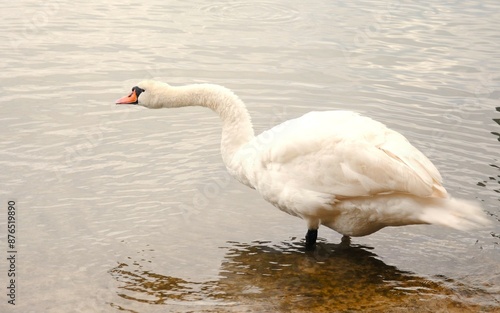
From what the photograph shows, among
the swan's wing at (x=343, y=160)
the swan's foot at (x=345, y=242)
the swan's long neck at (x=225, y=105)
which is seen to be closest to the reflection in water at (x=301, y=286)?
the swan's foot at (x=345, y=242)

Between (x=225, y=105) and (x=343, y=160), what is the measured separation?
1.59 meters

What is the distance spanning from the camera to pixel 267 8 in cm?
1762

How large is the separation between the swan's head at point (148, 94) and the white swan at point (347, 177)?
3.95ft

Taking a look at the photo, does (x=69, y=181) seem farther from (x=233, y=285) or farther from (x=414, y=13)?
(x=414, y=13)

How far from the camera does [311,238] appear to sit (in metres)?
7.52

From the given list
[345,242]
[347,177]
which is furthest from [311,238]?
[347,177]

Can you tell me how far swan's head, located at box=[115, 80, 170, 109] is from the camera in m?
8.37

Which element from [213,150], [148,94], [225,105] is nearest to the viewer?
[225,105]

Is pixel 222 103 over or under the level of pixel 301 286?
over

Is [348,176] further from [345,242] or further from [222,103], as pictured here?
[222,103]

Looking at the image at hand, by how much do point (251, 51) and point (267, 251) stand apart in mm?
7076

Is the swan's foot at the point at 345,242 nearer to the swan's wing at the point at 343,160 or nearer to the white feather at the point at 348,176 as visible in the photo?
the white feather at the point at 348,176

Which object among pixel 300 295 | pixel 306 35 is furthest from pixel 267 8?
pixel 300 295

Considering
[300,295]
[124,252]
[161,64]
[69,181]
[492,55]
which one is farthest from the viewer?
[492,55]
